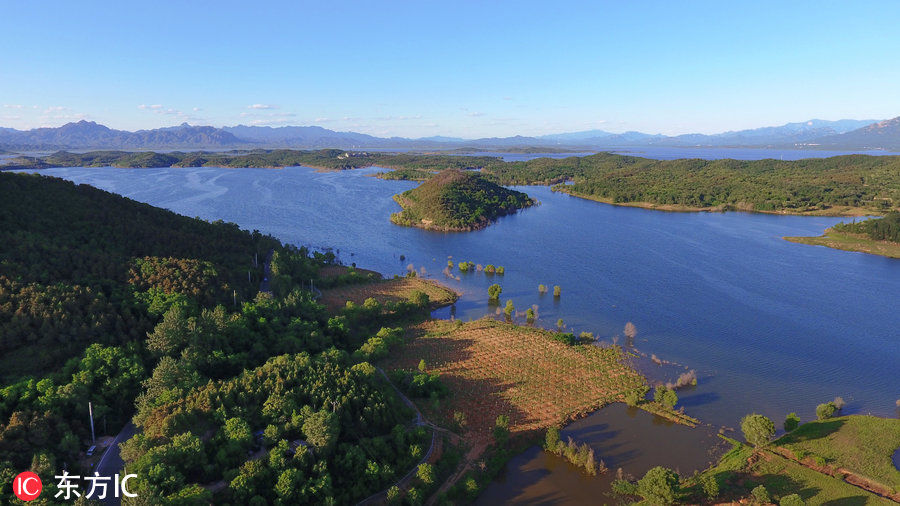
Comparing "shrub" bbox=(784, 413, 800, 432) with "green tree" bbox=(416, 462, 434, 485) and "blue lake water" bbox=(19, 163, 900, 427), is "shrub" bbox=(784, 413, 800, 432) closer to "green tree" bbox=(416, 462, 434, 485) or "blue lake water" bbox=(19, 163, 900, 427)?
"blue lake water" bbox=(19, 163, 900, 427)

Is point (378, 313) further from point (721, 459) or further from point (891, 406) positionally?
point (891, 406)

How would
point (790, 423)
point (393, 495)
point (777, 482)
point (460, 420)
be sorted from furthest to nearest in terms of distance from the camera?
point (460, 420), point (790, 423), point (777, 482), point (393, 495)

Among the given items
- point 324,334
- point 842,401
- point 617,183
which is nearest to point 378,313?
point 324,334

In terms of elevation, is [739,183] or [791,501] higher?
[739,183]

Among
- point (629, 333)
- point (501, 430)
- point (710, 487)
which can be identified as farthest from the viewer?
point (629, 333)

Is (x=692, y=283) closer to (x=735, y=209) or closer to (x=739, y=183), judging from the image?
(x=735, y=209)

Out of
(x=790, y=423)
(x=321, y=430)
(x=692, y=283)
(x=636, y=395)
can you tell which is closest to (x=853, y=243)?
(x=692, y=283)

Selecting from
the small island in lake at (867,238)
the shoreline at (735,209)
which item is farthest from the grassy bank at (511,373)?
the shoreline at (735,209)
